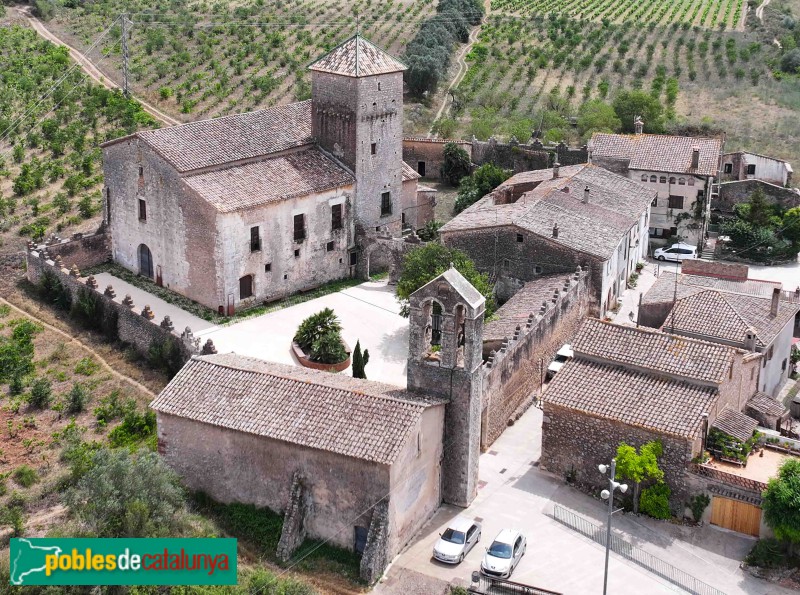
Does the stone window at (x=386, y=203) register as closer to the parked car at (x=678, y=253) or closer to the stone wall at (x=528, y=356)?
the stone wall at (x=528, y=356)

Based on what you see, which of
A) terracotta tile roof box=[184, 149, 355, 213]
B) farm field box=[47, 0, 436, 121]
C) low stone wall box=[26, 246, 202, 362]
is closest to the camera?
low stone wall box=[26, 246, 202, 362]

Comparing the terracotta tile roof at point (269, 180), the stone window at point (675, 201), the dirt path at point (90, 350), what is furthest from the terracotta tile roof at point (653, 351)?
the stone window at point (675, 201)

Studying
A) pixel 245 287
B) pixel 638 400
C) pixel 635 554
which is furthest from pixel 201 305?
pixel 635 554

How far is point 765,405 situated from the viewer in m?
39.6

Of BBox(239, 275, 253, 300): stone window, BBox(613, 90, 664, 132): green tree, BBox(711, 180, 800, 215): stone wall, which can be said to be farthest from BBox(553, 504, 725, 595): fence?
BBox(613, 90, 664, 132): green tree

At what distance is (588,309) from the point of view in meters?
48.3

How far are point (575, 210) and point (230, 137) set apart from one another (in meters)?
15.9

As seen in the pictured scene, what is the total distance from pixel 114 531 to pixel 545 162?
39.9 metres

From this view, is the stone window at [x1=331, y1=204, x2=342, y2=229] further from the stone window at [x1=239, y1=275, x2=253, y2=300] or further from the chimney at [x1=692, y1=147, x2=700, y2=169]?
the chimney at [x1=692, y1=147, x2=700, y2=169]

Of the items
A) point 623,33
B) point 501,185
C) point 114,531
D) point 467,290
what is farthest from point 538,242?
point 623,33

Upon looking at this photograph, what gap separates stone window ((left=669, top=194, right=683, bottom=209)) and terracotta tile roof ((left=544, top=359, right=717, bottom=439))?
939 inches

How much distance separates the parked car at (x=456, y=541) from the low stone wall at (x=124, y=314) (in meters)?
12.1

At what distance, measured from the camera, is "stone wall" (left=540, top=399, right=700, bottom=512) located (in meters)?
34.4

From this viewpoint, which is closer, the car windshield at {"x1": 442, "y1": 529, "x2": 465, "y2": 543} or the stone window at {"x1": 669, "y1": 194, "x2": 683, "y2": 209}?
the car windshield at {"x1": 442, "y1": 529, "x2": 465, "y2": 543}
